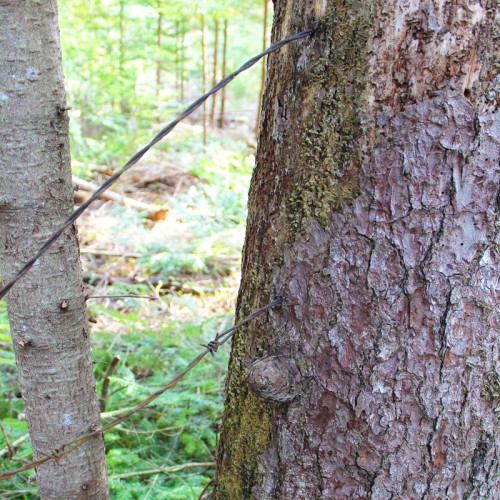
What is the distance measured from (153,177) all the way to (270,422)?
6532mm

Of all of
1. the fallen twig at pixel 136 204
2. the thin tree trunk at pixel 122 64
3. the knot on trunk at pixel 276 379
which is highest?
the thin tree trunk at pixel 122 64

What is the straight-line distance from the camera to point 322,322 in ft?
3.22

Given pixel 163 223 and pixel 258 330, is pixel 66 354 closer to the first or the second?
pixel 258 330

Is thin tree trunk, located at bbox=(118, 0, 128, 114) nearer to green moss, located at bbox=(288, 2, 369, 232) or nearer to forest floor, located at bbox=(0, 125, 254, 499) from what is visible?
forest floor, located at bbox=(0, 125, 254, 499)

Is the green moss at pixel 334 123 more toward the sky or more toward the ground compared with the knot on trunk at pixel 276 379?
more toward the sky

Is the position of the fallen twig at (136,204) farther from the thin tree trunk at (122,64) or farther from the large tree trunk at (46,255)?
the large tree trunk at (46,255)

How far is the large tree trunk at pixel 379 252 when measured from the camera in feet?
2.74

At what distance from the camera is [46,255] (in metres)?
1.18

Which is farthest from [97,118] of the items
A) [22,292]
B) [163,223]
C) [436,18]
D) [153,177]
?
[436,18]

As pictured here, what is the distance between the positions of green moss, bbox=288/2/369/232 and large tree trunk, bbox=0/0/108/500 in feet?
2.04

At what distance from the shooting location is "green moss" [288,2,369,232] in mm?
869

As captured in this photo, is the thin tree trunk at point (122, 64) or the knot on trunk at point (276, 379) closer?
the knot on trunk at point (276, 379)

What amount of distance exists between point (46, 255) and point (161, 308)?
9.88 ft

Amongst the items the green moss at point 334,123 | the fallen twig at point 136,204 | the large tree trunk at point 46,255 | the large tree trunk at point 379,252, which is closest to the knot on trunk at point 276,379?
the large tree trunk at point 379,252
